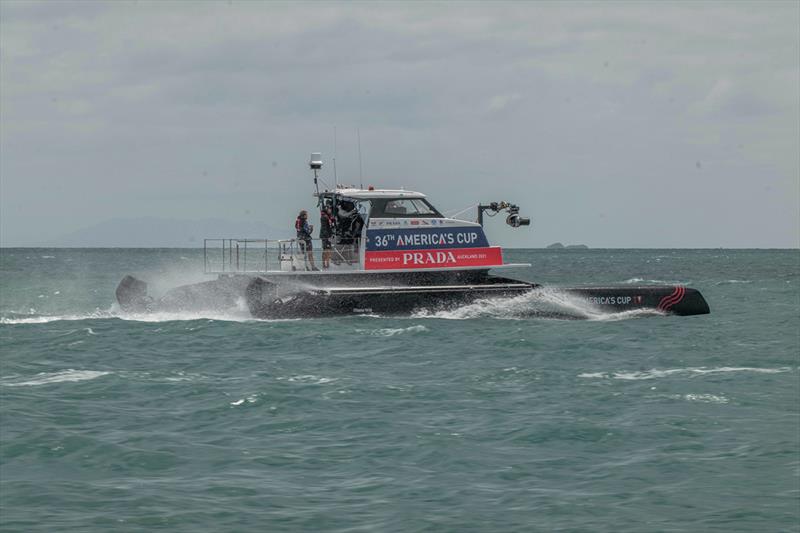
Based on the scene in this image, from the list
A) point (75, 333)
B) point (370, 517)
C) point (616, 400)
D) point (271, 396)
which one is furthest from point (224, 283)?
point (370, 517)

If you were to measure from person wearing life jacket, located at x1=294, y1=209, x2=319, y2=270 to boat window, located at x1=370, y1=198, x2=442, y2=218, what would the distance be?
182cm

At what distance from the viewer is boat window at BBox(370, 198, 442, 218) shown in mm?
26250

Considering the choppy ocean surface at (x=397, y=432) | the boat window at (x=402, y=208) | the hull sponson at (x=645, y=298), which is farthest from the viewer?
the hull sponson at (x=645, y=298)

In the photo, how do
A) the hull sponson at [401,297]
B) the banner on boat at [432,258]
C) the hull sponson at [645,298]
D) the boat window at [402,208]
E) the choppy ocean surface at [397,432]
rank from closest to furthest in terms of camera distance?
the choppy ocean surface at [397,432] → the hull sponson at [401,297] → the banner on boat at [432,258] → the boat window at [402,208] → the hull sponson at [645,298]

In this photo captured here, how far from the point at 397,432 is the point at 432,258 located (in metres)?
13.9

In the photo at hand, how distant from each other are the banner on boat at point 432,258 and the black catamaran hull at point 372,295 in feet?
1.11

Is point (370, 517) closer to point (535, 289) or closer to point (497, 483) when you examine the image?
point (497, 483)

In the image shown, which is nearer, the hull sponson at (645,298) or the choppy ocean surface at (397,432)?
the choppy ocean surface at (397,432)

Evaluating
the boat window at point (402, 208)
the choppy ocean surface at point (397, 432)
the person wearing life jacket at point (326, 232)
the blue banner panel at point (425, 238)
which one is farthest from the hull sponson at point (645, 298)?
the person wearing life jacket at point (326, 232)

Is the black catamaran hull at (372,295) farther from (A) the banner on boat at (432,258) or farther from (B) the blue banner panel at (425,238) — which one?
(B) the blue banner panel at (425,238)

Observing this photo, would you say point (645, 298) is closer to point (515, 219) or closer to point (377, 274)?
point (515, 219)

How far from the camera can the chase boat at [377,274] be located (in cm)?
2538

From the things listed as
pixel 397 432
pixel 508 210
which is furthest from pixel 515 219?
pixel 397 432

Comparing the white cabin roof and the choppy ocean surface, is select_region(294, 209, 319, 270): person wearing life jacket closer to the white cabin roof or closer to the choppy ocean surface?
the white cabin roof
